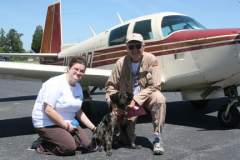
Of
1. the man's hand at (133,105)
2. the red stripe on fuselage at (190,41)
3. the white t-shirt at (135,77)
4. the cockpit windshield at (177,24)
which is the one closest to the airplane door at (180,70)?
the red stripe on fuselage at (190,41)

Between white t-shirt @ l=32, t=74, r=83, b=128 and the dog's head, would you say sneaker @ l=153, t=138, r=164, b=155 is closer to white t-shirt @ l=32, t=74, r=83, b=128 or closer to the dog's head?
the dog's head

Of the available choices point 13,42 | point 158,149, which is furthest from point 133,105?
point 13,42

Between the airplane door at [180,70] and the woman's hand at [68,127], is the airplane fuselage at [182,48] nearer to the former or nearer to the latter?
the airplane door at [180,70]

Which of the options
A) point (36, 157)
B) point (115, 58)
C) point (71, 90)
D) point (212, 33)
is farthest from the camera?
point (115, 58)

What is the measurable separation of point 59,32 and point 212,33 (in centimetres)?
710

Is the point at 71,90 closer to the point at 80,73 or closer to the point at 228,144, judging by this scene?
the point at 80,73

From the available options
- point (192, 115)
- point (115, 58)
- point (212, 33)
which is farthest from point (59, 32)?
point (212, 33)

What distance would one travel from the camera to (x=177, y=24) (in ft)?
23.4

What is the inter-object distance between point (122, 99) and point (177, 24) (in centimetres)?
277

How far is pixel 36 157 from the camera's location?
4.66 m

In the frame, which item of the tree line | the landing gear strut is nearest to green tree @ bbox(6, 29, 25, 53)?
the tree line

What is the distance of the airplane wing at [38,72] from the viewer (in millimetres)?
6523

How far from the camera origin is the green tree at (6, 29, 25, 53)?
112 m

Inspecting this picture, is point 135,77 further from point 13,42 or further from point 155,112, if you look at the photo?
point 13,42
